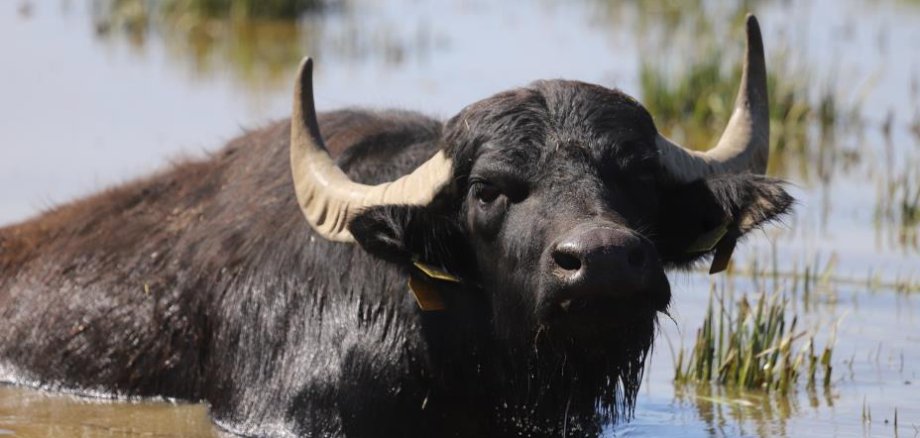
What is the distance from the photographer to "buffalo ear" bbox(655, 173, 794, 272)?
20.5ft

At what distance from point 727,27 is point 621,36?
1036 mm

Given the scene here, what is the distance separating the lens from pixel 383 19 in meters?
20.1

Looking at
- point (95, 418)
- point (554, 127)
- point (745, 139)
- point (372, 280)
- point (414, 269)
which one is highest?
point (554, 127)

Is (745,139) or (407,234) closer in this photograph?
(407,234)

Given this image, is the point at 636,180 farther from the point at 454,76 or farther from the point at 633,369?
the point at 454,76

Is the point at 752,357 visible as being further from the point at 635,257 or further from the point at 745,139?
the point at 635,257

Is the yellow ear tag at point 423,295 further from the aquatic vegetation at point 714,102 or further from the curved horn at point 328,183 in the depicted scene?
the aquatic vegetation at point 714,102

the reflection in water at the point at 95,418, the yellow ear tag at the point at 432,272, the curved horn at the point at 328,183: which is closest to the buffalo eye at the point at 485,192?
the curved horn at the point at 328,183

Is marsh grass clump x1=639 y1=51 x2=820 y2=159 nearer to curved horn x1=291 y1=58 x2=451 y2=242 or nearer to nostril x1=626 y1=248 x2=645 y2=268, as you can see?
curved horn x1=291 y1=58 x2=451 y2=242

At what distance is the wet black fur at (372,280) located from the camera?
619 centimetres

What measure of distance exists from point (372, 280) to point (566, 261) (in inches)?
51.9

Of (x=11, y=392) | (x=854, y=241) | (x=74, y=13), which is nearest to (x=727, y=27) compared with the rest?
(x=74, y=13)

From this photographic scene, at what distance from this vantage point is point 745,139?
22.3ft

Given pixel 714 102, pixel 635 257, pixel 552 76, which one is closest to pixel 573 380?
pixel 635 257
